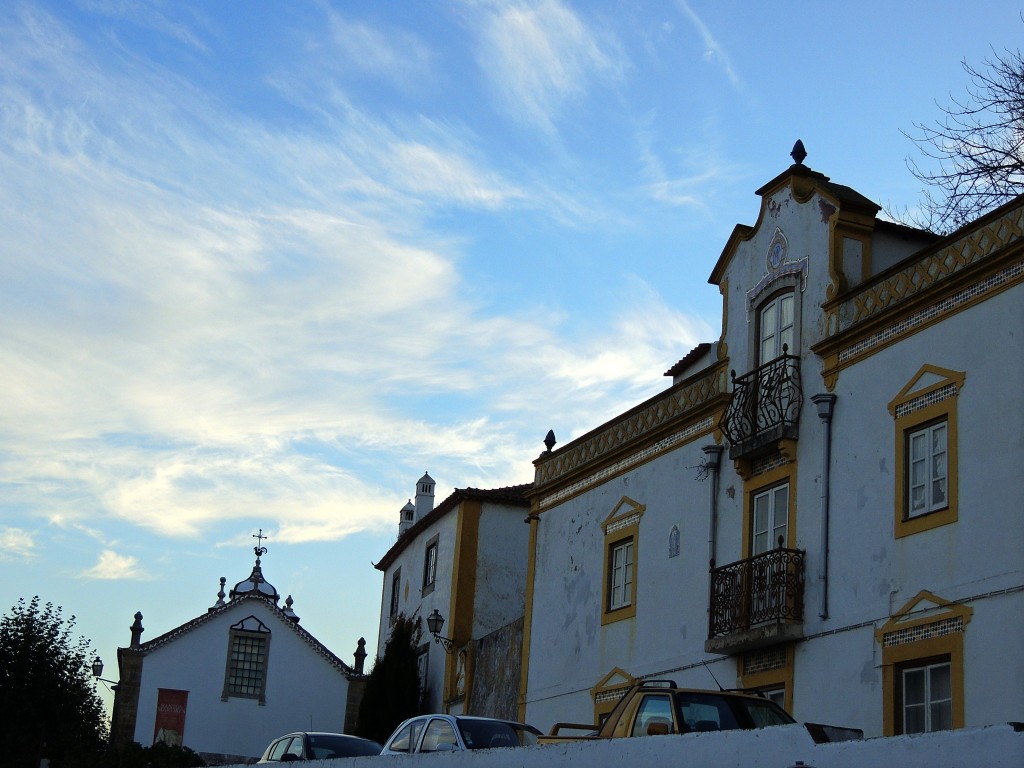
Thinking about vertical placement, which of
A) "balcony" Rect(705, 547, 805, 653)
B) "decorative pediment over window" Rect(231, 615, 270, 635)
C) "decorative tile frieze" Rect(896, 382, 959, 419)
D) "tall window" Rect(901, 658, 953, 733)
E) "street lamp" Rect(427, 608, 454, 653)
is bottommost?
"tall window" Rect(901, 658, 953, 733)

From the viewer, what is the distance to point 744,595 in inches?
812

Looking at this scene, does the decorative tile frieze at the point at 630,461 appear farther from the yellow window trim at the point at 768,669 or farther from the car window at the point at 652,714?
the car window at the point at 652,714

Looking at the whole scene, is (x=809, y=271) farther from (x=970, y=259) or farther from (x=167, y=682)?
(x=167, y=682)

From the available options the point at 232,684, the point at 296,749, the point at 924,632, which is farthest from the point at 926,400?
the point at 232,684

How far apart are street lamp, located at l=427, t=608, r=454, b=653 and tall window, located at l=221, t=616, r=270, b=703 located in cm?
1105

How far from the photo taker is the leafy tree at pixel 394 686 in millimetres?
36406

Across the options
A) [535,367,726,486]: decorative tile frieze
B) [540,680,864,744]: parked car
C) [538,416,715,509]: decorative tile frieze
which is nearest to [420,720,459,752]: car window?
[540,680,864,744]: parked car

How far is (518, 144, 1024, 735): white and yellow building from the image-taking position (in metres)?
16.9

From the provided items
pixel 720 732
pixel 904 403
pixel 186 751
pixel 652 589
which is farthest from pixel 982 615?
pixel 186 751

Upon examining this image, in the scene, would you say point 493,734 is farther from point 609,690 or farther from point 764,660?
point 609,690

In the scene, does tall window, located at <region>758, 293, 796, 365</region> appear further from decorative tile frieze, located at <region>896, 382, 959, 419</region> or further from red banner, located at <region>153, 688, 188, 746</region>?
red banner, located at <region>153, 688, 188, 746</region>

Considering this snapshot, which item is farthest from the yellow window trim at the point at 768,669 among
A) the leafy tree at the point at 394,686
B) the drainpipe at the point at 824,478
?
the leafy tree at the point at 394,686

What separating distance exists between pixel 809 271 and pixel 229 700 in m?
28.6

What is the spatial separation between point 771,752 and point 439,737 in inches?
264
